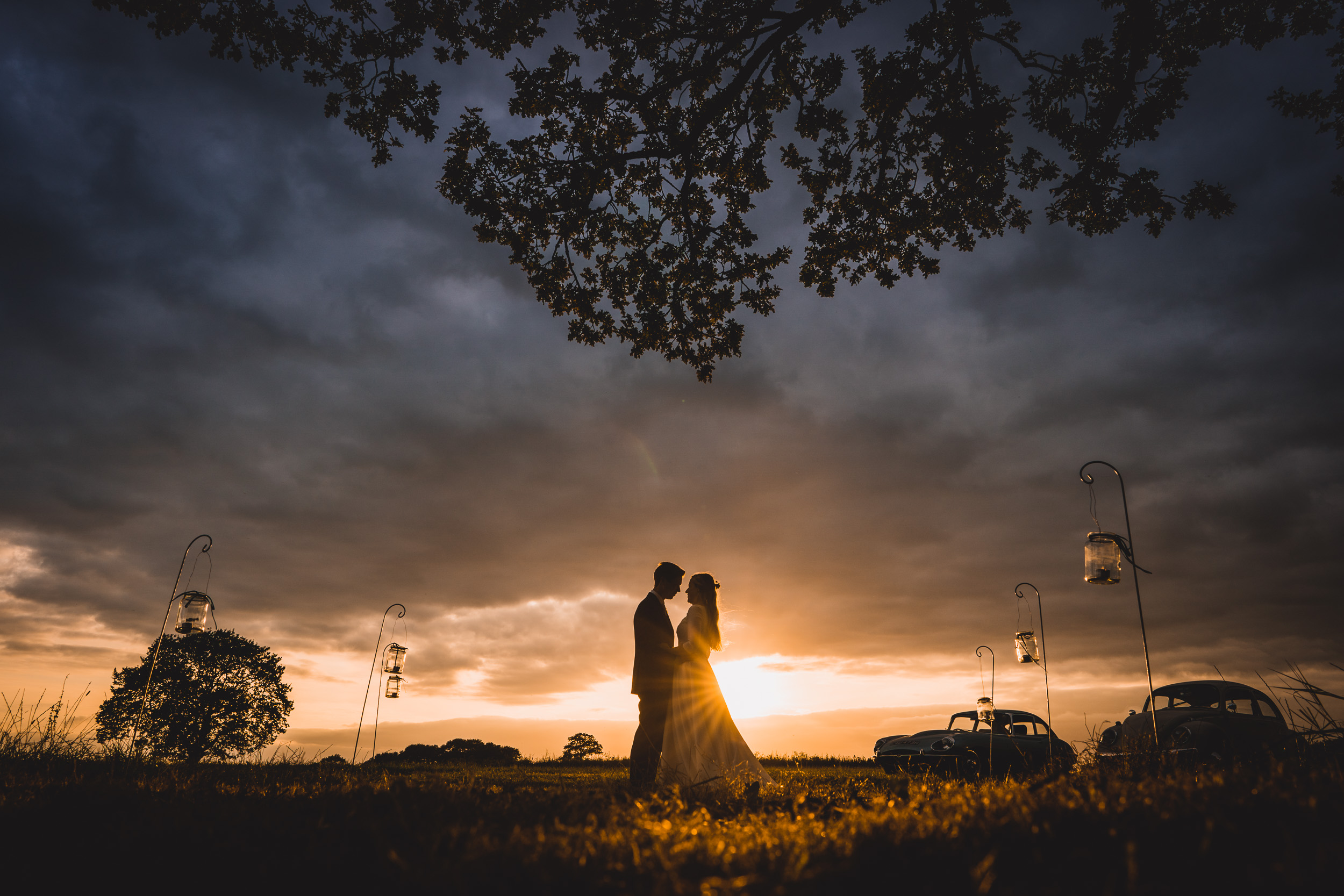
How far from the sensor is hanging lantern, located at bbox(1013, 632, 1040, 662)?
1530cm

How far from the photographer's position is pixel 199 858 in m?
2.91

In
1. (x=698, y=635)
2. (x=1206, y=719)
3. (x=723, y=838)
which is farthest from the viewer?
(x=1206, y=719)

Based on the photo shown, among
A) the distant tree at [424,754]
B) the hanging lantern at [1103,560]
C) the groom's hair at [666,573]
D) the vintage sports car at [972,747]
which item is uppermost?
the hanging lantern at [1103,560]

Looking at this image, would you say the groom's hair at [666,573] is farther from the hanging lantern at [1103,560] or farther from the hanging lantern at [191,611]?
the hanging lantern at [191,611]

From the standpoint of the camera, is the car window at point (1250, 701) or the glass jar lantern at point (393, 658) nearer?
the car window at point (1250, 701)

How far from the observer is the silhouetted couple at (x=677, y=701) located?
7281mm

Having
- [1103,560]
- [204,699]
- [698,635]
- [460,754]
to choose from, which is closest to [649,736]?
[698,635]

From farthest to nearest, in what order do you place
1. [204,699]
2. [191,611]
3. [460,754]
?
[204,699] < [460,754] < [191,611]

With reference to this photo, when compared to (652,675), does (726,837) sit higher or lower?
lower

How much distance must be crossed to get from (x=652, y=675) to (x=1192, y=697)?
39.2 feet

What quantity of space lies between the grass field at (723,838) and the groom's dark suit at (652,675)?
2.85 m

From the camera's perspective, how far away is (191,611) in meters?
13.5

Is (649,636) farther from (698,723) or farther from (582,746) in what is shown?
(582,746)

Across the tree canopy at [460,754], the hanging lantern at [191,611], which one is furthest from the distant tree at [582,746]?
the hanging lantern at [191,611]
